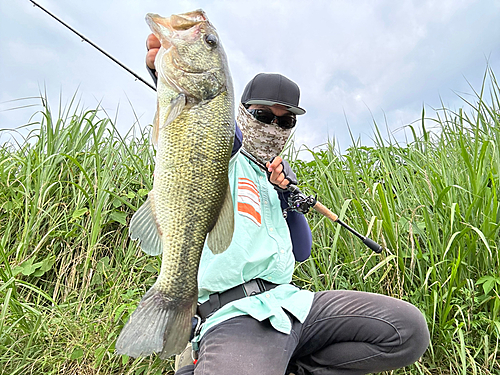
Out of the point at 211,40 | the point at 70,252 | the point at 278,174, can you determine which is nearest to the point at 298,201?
the point at 278,174

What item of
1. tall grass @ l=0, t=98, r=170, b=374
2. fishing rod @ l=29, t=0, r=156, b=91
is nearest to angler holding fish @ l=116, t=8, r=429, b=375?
fishing rod @ l=29, t=0, r=156, b=91

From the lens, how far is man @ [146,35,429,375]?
173 centimetres

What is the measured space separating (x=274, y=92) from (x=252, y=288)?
118 centimetres

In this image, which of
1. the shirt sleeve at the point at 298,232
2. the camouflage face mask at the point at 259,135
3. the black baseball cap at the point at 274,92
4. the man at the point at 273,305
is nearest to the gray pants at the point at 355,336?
the man at the point at 273,305

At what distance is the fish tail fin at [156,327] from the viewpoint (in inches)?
57.4

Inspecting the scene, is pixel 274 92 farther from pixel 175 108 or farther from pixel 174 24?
pixel 175 108

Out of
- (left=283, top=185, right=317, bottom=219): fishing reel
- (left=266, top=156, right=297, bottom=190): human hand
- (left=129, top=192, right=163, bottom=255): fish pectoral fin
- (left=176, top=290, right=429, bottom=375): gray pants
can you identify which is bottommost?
(left=176, top=290, right=429, bottom=375): gray pants

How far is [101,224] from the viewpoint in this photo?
3486 millimetres

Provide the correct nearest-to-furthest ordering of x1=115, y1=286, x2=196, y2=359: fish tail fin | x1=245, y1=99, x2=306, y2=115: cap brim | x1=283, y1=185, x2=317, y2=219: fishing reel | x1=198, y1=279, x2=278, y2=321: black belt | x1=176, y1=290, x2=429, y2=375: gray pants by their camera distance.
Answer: x1=115, y1=286, x2=196, y2=359: fish tail fin, x1=198, y1=279, x2=278, y2=321: black belt, x1=176, y1=290, x2=429, y2=375: gray pants, x1=283, y1=185, x2=317, y2=219: fishing reel, x1=245, y1=99, x2=306, y2=115: cap brim

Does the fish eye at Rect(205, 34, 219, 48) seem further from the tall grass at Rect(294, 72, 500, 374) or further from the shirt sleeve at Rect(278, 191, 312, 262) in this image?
the tall grass at Rect(294, 72, 500, 374)

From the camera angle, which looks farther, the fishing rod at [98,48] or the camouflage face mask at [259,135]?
the camouflage face mask at [259,135]

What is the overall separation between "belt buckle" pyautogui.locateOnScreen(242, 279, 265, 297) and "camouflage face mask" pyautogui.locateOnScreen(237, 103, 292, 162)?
0.86 meters

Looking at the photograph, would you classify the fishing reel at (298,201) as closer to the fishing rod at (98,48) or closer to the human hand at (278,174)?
the human hand at (278,174)

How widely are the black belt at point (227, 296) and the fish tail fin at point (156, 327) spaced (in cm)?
33
